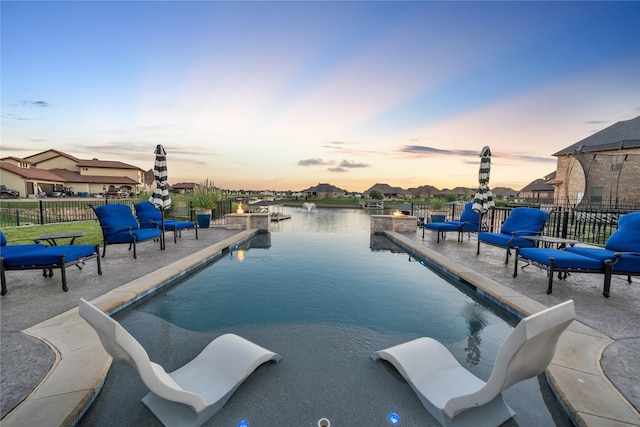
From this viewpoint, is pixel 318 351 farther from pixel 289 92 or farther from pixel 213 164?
pixel 213 164

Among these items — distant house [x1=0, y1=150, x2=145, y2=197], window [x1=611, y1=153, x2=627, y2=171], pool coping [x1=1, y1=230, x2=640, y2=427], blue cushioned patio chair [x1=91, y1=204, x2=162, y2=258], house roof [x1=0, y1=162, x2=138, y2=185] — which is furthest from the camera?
distant house [x1=0, y1=150, x2=145, y2=197]

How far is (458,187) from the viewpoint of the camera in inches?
2354

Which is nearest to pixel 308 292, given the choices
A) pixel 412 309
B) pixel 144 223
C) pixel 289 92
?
pixel 412 309

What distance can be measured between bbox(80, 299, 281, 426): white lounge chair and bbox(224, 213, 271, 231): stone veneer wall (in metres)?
8.24

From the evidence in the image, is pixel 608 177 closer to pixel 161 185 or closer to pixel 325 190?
pixel 161 185

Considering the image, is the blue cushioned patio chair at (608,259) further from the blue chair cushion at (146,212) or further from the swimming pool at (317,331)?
the blue chair cushion at (146,212)

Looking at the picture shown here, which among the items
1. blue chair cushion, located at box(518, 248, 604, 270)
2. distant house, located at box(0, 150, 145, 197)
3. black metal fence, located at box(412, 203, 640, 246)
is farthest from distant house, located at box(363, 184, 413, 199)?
blue chair cushion, located at box(518, 248, 604, 270)

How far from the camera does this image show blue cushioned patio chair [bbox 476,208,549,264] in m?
5.52

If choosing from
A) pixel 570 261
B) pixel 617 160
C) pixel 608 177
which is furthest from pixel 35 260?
pixel 608 177

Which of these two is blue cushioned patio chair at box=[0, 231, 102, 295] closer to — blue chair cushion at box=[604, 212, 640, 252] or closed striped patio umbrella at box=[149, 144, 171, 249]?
closed striped patio umbrella at box=[149, 144, 171, 249]

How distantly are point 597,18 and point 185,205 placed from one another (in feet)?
53.3

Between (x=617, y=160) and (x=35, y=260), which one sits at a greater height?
(x=617, y=160)

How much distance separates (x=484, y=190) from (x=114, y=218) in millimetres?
9651

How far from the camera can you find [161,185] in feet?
23.8
